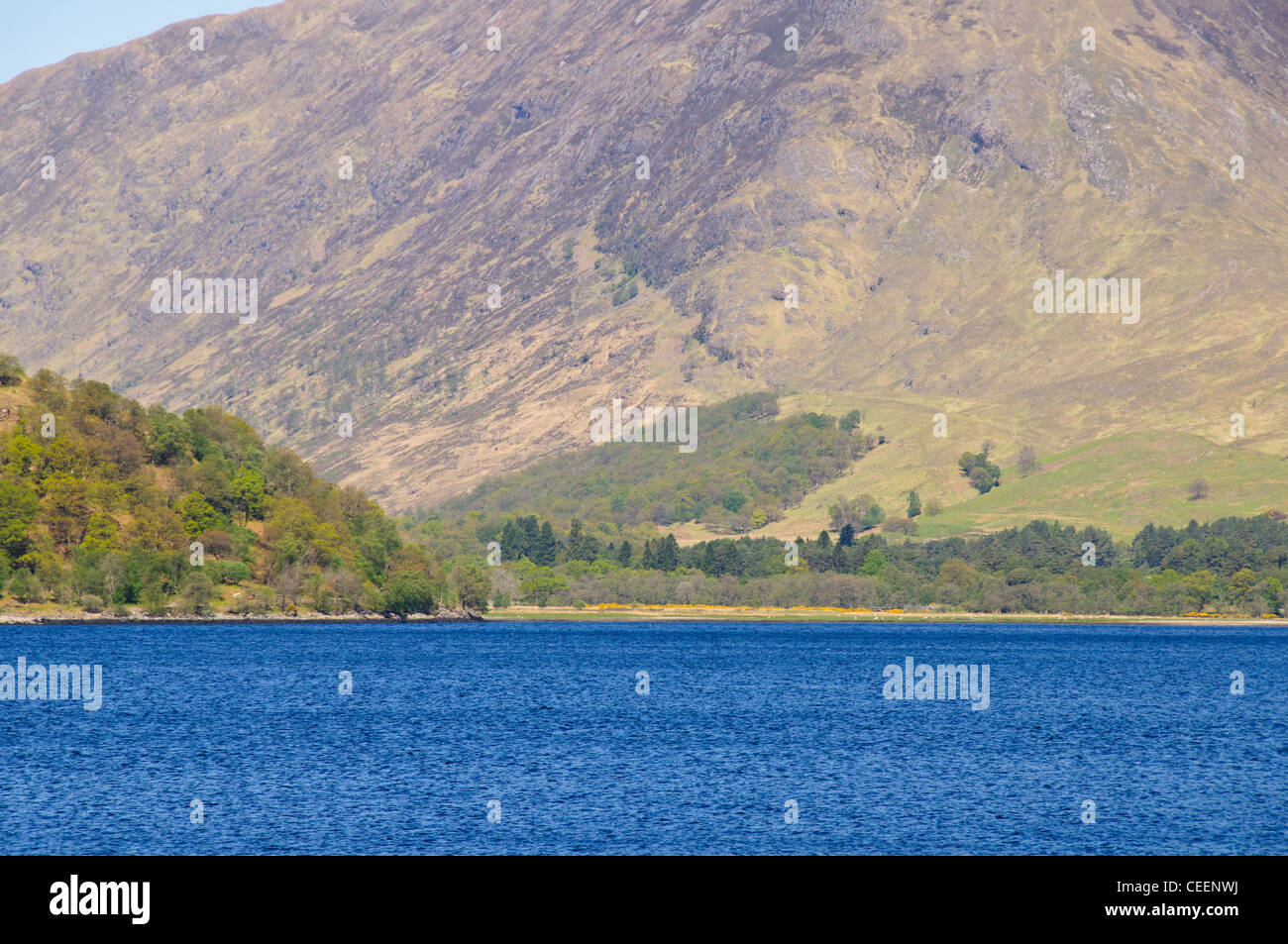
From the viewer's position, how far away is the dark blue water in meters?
62.8

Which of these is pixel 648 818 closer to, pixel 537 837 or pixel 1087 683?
A: pixel 537 837

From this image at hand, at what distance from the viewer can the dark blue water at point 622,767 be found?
6281 cm

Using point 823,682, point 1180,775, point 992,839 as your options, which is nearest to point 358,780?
point 992,839

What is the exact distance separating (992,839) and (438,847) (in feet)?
74.7

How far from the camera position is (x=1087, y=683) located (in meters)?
162

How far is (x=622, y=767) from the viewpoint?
3324 inches

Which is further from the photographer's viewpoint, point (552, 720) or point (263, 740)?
point (552, 720)
